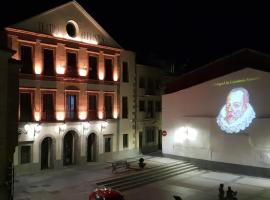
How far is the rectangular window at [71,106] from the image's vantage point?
30.0 m

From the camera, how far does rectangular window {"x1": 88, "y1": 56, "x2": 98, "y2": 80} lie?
3200 cm

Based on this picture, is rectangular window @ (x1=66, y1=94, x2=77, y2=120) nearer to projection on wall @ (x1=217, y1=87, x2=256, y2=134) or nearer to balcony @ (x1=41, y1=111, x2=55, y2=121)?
balcony @ (x1=41, y1=111, x2=55, y2=121)

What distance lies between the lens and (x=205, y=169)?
31.5 meters

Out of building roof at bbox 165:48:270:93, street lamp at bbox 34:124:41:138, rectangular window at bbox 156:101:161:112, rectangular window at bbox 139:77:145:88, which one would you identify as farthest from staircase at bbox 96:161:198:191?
rectangular window at bbox 139:77:145:88

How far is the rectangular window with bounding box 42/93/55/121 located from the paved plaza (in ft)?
14.7

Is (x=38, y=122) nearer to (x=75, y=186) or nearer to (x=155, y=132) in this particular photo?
(x=75, y=186)

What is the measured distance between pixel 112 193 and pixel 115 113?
15276 millimetres

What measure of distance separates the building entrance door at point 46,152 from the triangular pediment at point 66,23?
358 inches

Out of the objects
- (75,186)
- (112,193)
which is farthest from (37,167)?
(112,193)

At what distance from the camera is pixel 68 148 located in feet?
102

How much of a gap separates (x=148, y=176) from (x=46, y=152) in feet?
29.6

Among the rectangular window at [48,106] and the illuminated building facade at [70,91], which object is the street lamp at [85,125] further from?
the rectangular window at [48,106]

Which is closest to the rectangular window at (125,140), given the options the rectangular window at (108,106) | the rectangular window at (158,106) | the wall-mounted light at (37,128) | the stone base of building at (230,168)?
the rectangular window at (108,106)

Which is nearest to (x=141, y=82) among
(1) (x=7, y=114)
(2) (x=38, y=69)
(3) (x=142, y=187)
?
(2) (x=38, y=69)
